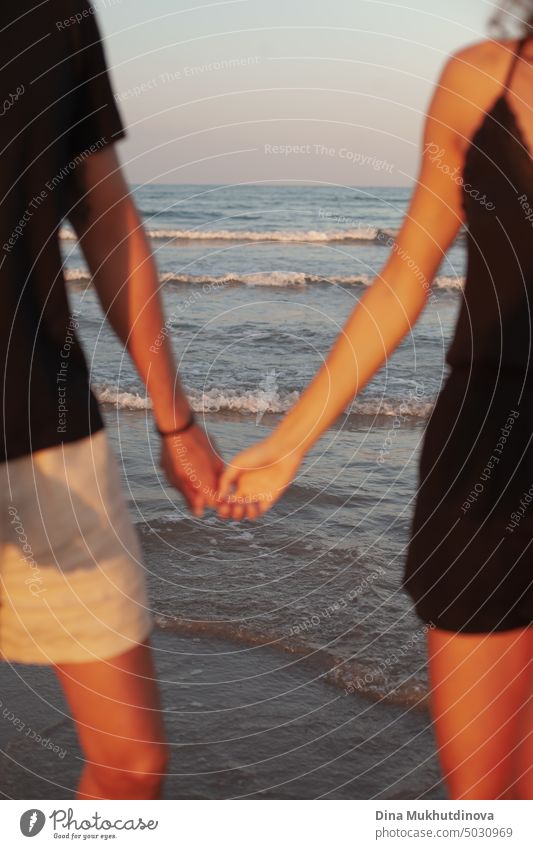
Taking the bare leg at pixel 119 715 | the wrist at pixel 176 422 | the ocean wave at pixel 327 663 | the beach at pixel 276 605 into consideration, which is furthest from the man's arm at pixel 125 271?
the ocean wave at pixel 327 663

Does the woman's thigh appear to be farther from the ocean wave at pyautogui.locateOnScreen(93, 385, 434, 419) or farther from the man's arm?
the ocean wave at pyautogui.locateOnScreen(93, 385, 434, 419)

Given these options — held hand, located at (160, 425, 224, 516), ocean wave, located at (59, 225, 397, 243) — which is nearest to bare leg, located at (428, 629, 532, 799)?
held hand, located at (160, 425, 224, 516)

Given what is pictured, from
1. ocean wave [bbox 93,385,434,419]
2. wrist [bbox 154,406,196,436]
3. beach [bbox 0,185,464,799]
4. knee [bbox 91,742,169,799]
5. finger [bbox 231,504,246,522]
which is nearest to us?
knee [bbox 91,742,169,799]

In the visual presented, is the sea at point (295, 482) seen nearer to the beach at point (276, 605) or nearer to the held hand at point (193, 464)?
the beach at point (276, 605)

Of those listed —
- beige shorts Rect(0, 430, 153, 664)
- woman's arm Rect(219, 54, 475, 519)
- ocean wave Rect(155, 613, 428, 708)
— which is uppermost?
woman's arm Rect(219, 54, 475, 519)

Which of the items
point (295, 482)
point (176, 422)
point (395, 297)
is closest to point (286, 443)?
point (176, 422)

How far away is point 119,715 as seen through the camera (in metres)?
1.60

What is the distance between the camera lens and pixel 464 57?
146 cm

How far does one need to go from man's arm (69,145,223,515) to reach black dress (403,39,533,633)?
1.68ft

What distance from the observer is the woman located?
1481 mm

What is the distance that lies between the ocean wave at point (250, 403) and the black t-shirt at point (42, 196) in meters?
3.98

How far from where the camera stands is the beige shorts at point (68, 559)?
1504 mm

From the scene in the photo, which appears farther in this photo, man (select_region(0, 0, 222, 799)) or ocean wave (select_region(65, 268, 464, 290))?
ocean wave (select_region(65, 268, 464, 290))

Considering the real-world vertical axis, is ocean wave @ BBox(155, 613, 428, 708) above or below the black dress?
below
